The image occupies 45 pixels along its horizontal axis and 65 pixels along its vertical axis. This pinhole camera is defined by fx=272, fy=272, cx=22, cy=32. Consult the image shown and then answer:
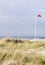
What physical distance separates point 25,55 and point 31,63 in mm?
731

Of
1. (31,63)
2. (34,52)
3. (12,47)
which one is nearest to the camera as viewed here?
(31,63)

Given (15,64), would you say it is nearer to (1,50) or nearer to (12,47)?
(1,50)

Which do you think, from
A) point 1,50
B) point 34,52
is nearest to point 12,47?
point 1,50

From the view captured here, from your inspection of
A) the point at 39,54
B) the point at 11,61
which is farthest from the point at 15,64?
the point at 39,54

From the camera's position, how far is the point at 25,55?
13359 millimetres

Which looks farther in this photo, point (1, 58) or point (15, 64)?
point (1, 58)

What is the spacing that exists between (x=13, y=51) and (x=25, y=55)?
3.04ft

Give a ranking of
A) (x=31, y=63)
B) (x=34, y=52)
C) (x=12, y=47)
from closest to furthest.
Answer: (x=31, y=63)
(x=34, y=52)
(x=12, y=47)

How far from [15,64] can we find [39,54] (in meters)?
1.31

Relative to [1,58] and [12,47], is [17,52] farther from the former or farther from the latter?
[12,47]

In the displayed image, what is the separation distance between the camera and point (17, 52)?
13758 millimetres

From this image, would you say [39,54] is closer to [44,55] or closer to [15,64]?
[44,55]

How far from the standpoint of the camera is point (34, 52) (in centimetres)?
1363

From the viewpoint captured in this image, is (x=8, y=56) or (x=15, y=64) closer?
(x=15, y=64)
